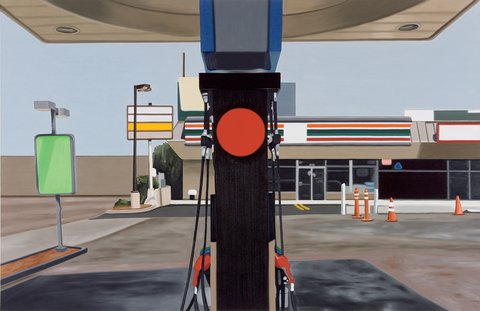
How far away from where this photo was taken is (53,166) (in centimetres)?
1041

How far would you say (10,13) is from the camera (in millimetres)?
6562

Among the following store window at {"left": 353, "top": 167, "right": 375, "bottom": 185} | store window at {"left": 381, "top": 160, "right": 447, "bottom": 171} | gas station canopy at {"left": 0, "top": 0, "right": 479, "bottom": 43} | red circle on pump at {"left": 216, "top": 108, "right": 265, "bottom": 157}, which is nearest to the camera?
red circle on pump at {"left": 216, "top": 108, "right": 265, "bottom": 157}

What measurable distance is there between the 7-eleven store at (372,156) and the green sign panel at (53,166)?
61.4 feet

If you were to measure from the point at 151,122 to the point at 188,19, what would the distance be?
83.5 feet

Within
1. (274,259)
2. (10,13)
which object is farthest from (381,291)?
(10,13)

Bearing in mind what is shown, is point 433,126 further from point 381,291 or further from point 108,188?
point 108,188

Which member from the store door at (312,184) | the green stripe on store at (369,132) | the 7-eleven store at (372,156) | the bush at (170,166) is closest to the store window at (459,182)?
the 7-eleven store at (372,156)

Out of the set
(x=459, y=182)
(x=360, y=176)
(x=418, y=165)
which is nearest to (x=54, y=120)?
(x=360, y=176)

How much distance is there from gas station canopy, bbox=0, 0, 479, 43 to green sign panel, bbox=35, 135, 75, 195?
3.15m

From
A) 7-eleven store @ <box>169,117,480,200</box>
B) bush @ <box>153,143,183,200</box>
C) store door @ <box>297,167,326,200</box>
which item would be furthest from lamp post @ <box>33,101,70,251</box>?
bush @ <box>153,143,183,200</box>

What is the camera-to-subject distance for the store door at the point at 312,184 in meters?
31.0

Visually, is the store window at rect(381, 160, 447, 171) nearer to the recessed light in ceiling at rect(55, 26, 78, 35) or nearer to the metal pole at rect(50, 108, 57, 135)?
the metal pole at rect(50, 108, 57, 135)

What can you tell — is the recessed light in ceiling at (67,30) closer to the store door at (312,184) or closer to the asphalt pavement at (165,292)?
the asphalt pavement at (165,292)

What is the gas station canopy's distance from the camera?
6.43 metres
